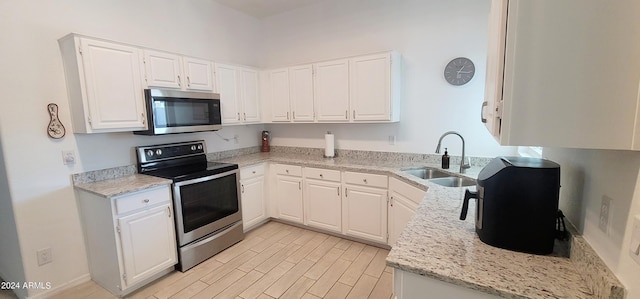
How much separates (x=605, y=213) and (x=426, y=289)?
0.64 metres

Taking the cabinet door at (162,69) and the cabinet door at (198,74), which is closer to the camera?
the cabinet door at (162,69)

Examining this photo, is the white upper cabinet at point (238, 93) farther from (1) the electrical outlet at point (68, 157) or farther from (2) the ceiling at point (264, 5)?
(1) the electrical outlet at point (68, 157)

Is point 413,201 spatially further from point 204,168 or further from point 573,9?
point 204,168

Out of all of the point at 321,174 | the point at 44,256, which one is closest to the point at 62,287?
the point at 44,256

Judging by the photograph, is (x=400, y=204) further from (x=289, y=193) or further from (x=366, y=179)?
(x=289, y=193)

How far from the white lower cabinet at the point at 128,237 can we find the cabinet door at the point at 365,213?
1.79m

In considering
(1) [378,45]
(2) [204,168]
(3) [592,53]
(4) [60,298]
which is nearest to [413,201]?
(3) [592,53]

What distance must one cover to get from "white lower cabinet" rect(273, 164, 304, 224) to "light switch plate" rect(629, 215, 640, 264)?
2.82 meters

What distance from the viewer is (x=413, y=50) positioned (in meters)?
3.01

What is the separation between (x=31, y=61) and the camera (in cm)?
211

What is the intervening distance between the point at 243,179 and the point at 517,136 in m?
2.85

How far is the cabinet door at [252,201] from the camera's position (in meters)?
3.24

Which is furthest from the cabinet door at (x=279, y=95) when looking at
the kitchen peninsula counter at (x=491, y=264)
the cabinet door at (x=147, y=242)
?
the kitchen peninsula counter at (x=491, y=264)

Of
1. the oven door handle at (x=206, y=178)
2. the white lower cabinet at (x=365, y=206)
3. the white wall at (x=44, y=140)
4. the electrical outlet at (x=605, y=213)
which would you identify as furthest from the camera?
the white lower cabinet at (x=365, y=206)
